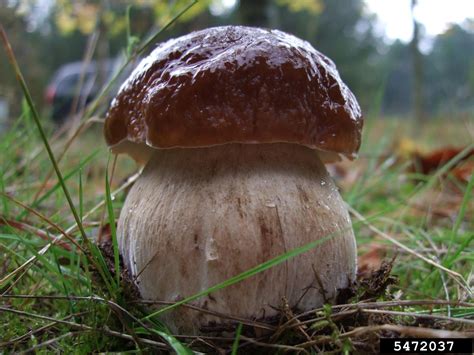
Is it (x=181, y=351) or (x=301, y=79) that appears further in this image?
(x=301, y=79)

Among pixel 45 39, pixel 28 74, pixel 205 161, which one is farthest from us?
pixel 45 39

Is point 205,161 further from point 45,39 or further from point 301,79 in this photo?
point 45,39

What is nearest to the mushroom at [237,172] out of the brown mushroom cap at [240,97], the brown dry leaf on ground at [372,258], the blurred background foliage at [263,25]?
the brown mushroom cap at [240,97]

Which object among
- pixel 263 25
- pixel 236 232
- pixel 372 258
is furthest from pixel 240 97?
pixel 263 25

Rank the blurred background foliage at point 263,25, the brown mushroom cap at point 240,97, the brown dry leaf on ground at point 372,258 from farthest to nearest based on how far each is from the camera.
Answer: the blurred background foliage at point 263,25, the brown dry leaf on ground at point 372,258, the brown mushroom cap at point 240,97

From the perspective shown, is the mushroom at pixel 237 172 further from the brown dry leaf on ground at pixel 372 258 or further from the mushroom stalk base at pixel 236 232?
the brown dry leaf on ground at pixel 372 258

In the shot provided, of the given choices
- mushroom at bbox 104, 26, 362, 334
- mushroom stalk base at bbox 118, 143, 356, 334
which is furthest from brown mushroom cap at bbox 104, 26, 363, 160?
mushroom stalk base at bbox 118, 143, 356, 334

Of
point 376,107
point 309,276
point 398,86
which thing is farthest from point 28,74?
point 398,86
